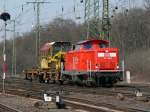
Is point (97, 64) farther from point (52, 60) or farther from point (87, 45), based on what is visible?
point (52, 60)

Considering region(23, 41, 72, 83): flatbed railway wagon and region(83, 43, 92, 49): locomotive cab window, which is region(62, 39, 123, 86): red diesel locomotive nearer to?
region(83, 43, 92, 49): locomotive cab window

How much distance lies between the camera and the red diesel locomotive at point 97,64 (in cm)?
3553

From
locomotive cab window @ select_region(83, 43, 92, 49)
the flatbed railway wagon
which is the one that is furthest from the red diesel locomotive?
the flatbed railway wagon

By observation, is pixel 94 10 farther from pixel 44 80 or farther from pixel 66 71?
pixel 66 71

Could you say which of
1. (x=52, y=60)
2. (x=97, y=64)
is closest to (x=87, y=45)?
(x=97, y=64)

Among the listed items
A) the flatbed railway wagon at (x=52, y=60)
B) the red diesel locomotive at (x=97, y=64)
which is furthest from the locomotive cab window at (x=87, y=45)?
the flatbed railway wagon at (x=52, y=60)

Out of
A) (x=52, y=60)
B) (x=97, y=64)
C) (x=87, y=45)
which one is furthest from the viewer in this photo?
(x=52, y=60)

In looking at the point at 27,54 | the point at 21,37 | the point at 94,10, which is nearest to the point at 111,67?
the point at 94,10

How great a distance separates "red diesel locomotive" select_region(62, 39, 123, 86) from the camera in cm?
3553

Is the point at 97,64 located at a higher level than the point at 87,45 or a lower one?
lower

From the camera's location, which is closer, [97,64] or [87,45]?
[97,64]

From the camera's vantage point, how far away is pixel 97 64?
3575 cm

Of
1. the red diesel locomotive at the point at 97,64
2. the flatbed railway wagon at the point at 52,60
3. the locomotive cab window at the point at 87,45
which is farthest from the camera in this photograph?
the flatbed railway wagon at the point at 52,60

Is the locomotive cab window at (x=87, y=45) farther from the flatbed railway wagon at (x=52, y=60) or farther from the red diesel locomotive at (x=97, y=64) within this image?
the flatbed railway wagon at (x=52, y=60)
